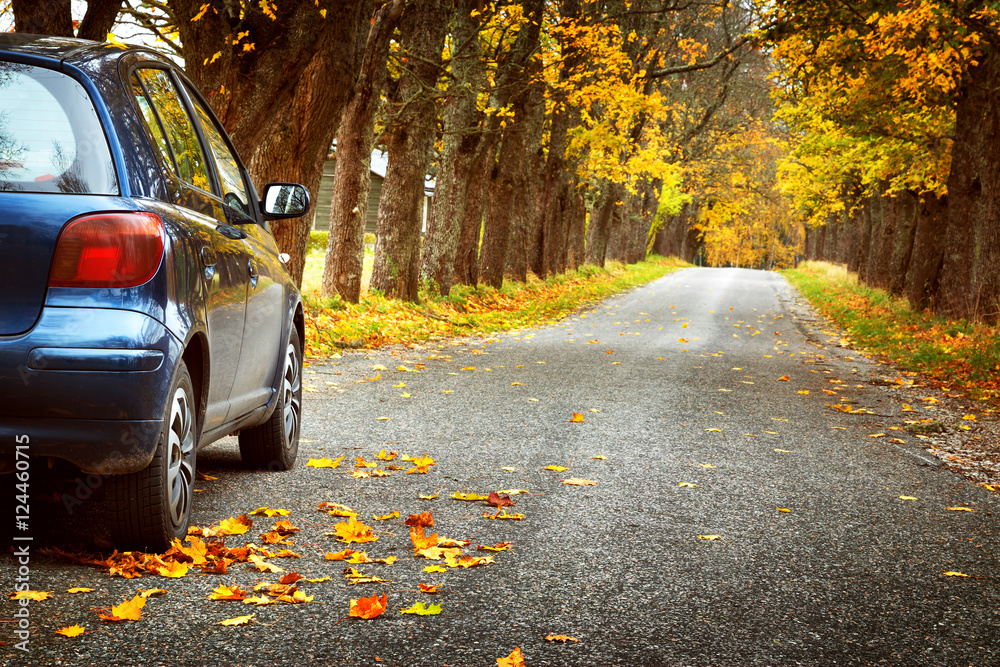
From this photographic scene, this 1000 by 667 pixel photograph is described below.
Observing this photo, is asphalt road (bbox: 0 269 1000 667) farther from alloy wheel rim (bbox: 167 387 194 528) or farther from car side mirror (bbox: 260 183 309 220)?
car side mirror (bbox: 260 183 309 220)

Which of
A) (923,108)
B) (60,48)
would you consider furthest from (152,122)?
(923,108)

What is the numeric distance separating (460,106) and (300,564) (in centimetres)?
1625

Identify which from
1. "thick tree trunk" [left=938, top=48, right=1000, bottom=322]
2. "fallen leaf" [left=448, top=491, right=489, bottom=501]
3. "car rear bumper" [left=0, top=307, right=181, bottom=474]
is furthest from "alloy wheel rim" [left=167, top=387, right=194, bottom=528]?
"thick tree trunk" [left=938, top=48, right=1000, bottom=322]

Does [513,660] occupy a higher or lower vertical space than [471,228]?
lower

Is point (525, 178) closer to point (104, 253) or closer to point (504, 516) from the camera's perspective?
point (504, 516)

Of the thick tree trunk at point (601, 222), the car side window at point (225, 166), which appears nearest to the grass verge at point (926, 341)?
the car side window at point (225, 166)

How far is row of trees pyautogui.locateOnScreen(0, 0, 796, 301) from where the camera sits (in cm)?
964

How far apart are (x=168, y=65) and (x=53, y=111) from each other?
1.10 meters

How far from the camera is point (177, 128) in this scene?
4234mm

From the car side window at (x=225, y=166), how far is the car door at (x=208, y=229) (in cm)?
17

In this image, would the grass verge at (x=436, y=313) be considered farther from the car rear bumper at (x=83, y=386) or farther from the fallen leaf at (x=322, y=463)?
the car rear bumper at (x=83, y=386)

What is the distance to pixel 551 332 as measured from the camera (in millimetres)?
16609

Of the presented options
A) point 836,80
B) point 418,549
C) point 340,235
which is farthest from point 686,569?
point 836,80

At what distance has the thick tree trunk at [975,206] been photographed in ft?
50.1
